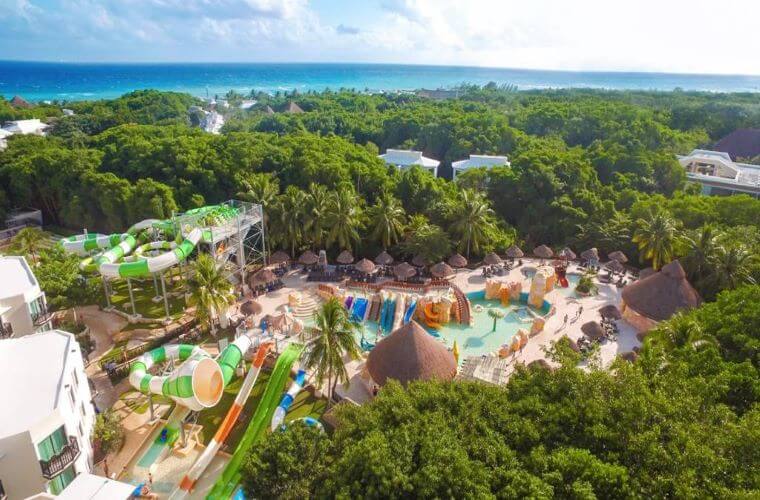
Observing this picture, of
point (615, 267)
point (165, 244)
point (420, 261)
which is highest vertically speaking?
point (165, 244)

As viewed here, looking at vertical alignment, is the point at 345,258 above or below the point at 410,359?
below

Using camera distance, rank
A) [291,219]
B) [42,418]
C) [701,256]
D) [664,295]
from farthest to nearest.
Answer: [291,219]
[701,256]
[664,295]
[42,418]

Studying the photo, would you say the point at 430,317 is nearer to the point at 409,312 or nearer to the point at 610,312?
the point at 409,312

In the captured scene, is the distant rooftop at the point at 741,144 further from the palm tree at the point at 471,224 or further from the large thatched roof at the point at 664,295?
the palm tree at the point at 471,224

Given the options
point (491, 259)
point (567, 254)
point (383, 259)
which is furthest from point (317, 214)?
point (567, 254)

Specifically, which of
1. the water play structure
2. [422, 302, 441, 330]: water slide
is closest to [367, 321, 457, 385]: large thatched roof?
[422, 302, 441, 330]: water slide

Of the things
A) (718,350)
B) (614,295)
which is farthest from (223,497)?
(614,295)

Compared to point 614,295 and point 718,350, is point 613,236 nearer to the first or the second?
point 614,295
